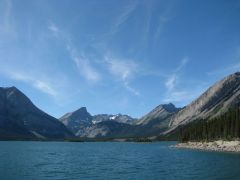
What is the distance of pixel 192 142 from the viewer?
189500mm

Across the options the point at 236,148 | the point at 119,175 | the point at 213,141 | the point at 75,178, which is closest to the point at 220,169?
the point at 119,175

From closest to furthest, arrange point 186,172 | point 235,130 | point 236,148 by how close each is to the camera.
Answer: point 186,172 → point 236,148 → point 235,130

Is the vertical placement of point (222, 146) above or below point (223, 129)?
below

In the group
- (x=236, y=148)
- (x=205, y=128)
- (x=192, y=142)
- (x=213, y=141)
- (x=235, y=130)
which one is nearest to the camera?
(x=236, y=148)

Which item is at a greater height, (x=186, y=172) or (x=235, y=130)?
(x=235, y=130)

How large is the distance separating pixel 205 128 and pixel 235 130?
36657 mm

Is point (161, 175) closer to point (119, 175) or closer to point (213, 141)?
point (119, 175)

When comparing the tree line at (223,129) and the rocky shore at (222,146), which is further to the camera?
the tree line at (223,129)

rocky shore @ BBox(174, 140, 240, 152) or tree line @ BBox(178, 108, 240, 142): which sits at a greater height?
tree line @ BBox(178, 108, 240, 142)

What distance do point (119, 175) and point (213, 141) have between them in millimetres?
104427

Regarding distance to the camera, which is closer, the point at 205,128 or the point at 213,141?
the point at 213,141

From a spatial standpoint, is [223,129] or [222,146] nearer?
[222,146]

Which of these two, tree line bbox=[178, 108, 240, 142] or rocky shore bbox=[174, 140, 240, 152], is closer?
rocky shore bbox=[174, 140, 240, 152]

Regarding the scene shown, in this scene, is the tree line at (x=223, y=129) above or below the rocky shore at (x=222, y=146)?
above
